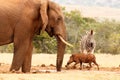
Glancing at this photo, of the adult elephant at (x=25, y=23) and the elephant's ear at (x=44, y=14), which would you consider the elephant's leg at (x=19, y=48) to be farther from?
the elephant's ear at (x=44, y=14)

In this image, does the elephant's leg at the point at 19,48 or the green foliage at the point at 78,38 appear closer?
the elephant's leg at the point at 19,48

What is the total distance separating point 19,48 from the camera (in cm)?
1557

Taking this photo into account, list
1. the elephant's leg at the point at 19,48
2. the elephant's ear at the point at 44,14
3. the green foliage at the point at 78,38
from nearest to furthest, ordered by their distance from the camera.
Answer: the elephant's leg at the point at 19,48 → the elephant's ear at the point at 44,14 → the green foliage at the point at 78,38

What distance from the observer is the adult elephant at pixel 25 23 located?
51.2 ft

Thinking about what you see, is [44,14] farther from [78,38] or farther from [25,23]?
[78,38]

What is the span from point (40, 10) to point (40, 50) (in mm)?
21343

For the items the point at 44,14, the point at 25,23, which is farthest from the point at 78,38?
the point at 25,23

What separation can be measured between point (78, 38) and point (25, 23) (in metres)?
30.0

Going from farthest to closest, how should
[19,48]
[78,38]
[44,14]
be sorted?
1. [78,38]
2. [44,14]
3. [19,48]

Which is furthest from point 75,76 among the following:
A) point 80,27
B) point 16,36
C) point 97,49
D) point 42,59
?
point 80,27

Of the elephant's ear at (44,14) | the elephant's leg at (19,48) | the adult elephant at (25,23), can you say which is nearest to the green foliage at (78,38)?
the adult elephant at (25,23)

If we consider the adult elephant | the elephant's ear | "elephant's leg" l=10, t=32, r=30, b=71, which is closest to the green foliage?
the adult elephant

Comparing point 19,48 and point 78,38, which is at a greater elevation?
point 78,38

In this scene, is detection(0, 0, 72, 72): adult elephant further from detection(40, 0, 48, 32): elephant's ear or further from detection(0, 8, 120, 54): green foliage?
detection(0, 8, 120, 54): green foliage
